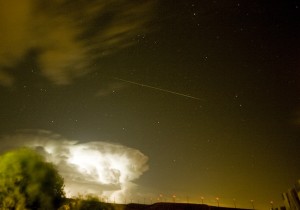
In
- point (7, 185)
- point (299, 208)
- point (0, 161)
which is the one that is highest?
point (0, 161)

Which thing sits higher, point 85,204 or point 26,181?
point 26,181

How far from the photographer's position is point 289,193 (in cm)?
739

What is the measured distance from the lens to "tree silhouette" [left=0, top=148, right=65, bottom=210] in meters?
12.0

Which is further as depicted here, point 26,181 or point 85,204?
point 85,204

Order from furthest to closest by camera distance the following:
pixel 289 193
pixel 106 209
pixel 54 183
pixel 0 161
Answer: pixel 106 209, pixel 54 183, pixel 0 161, pixel 289 193

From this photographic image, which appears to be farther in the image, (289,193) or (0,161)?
(0,161)

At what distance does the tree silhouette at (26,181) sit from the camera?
473 inches

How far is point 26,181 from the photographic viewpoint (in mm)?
12453

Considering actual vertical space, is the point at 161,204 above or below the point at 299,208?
above

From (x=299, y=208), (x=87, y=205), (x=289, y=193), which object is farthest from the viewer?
(x=87, y=205)

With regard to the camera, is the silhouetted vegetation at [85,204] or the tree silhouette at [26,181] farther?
the silhouetted vegetation at [85,204]

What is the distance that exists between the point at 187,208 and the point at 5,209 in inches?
3059

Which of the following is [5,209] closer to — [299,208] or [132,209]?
[299,208]

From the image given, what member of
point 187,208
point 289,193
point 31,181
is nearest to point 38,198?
point 31,181
